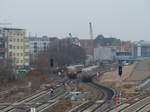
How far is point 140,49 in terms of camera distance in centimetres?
11375

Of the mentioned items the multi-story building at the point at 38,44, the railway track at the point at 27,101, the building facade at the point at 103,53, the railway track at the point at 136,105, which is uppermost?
the multi-story building at the point at 38,44

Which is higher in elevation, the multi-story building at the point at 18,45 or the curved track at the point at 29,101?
the multi-story building at the point at 18,45

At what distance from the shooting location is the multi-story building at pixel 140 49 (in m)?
112

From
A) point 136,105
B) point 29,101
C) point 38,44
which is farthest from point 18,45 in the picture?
point 136,105

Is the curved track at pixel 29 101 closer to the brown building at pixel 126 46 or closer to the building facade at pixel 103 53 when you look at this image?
the building facade at pixel 103 53

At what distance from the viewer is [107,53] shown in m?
81.7

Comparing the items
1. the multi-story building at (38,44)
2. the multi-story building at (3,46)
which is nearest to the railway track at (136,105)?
the multi-story building at (3,46)

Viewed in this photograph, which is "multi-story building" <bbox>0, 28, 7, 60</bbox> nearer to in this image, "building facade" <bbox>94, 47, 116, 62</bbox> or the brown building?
"building facade" <bbox>94, 47, 116, 62</bbox>

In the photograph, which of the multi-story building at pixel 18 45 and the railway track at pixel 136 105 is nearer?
the railway track at pixel 136 105

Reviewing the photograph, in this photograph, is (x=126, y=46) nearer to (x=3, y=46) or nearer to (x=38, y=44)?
(x=38, y=44)

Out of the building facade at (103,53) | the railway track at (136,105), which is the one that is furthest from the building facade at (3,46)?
the building facade at (103,53)

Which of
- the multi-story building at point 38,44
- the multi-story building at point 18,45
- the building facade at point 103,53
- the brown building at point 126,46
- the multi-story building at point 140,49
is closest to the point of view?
the multi-story building at point 18,45

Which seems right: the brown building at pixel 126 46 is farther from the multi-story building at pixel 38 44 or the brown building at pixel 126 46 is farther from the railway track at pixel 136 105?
the railway track at pixel 136 105

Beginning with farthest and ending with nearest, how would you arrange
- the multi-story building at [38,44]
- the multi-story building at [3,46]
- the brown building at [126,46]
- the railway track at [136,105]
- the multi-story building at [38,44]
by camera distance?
1. the brown building at [126,46]
2. the multi-story building at [38,44]
3. the multi-story building at [38,44]
4. the multi-story building at [3,46]
5. the railway track at [136,105]
